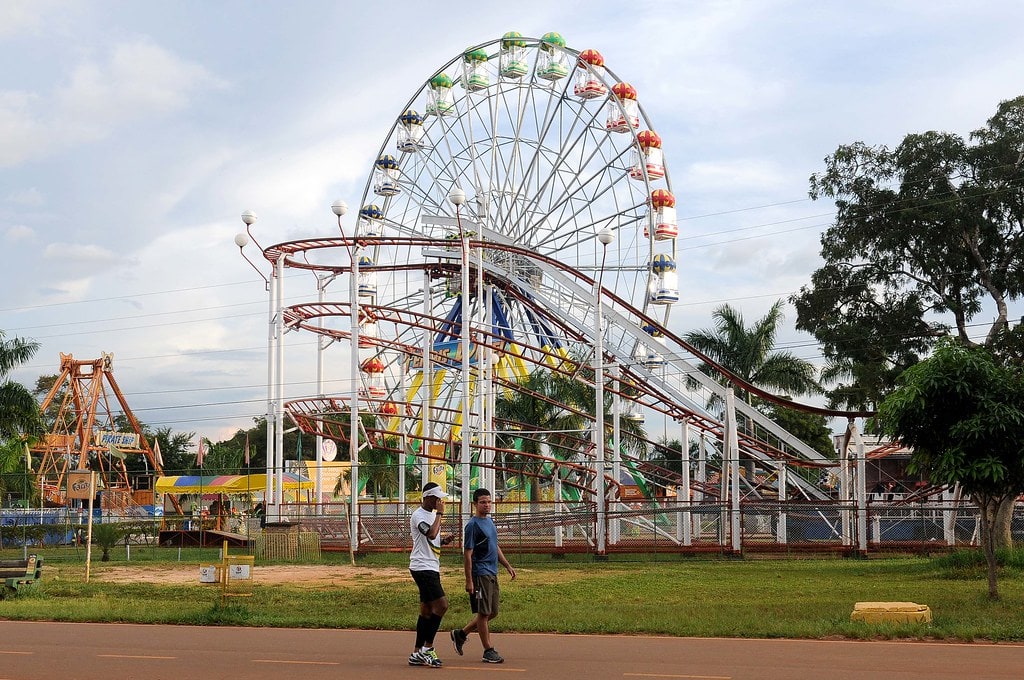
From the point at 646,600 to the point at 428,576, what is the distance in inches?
286

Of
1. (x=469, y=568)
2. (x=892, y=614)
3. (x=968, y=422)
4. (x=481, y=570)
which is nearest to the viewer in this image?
(x=469, y=568)

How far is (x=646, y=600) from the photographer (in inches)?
691

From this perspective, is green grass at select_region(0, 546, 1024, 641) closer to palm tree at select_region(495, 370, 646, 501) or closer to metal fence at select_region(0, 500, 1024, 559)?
metal fence at select_region(0, 500, 1024, 559)

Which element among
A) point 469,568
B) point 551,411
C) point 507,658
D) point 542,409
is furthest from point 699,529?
point 469,568

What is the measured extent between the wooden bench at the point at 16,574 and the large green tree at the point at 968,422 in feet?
47.9

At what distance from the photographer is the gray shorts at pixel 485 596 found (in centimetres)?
1130

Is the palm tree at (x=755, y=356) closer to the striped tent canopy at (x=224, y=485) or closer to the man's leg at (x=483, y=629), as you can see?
the striped tent canopy at (x=224, y=485)

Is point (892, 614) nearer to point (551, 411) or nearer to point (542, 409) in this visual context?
point (542, 409)

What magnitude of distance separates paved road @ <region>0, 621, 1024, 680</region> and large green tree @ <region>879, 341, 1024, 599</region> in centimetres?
461

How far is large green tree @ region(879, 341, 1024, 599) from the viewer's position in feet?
52.2

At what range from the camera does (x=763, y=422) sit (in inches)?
1358

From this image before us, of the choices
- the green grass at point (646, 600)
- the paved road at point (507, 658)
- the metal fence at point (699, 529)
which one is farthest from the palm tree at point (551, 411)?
the paved road at point (507, 658)

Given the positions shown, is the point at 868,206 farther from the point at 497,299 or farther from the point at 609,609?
the point at 609,609

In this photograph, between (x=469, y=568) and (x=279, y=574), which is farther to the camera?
(x=279, y=574)
